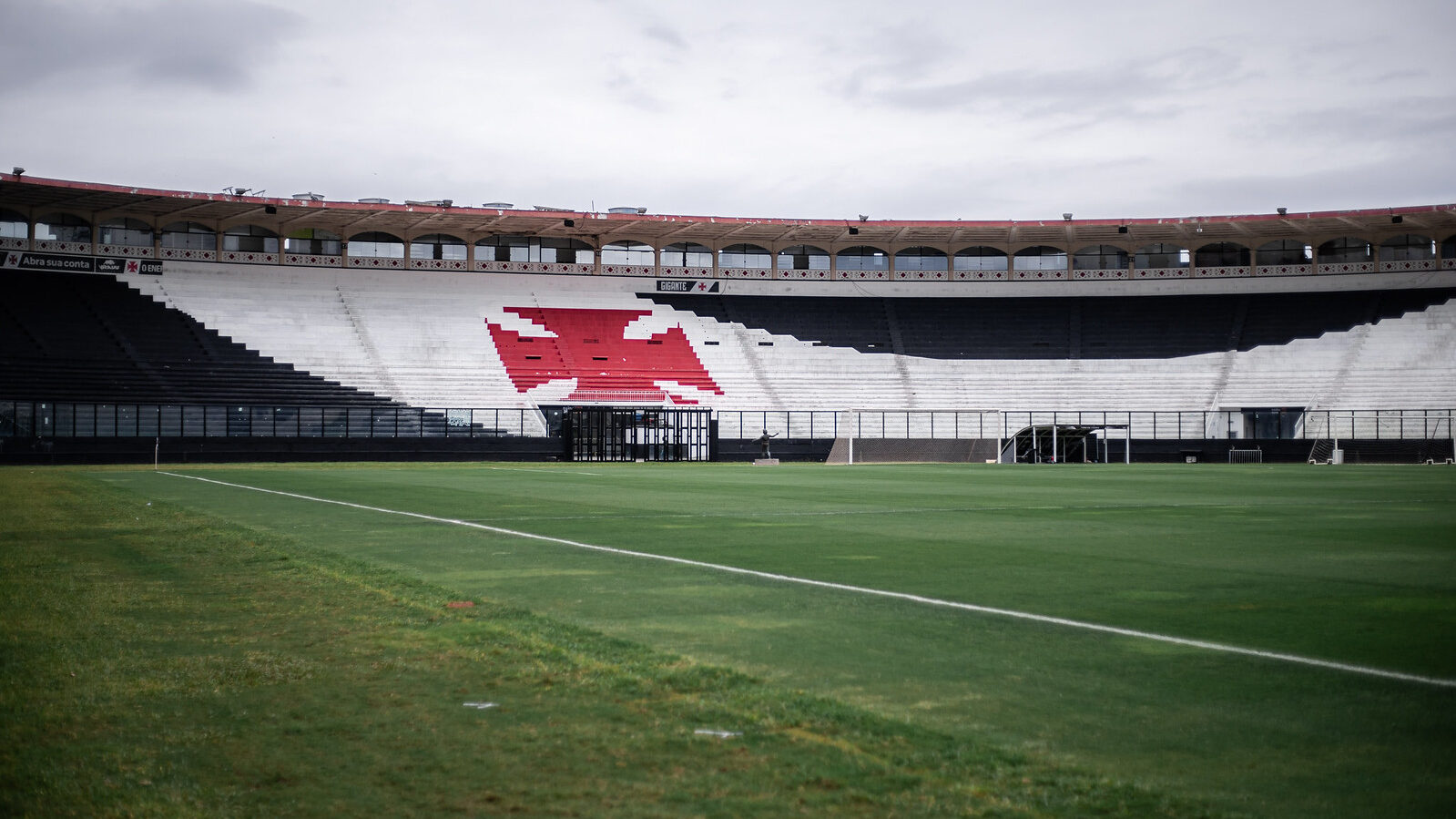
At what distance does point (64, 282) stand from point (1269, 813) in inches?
2392

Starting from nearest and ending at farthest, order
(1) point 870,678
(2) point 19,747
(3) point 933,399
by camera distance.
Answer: (2) point 19,747
(1) point 870,678
(3) point 933,399

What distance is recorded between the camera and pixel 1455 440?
4806 cm

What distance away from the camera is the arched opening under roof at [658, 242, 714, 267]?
65.6m

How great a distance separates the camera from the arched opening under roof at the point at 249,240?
5975 cm

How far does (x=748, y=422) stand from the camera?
53125 mm

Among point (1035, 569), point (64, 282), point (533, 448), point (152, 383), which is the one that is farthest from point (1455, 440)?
point (64, 282)

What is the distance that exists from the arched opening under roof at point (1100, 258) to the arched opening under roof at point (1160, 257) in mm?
746

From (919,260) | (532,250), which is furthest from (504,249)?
(919,260)

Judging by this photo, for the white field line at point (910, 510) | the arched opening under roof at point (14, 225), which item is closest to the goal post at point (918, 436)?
the white field line at point (910, 510)

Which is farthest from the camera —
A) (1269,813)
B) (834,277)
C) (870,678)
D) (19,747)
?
(834,277)

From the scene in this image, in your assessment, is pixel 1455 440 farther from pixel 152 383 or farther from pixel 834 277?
pixel 152 383

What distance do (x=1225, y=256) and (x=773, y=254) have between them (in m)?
25.3

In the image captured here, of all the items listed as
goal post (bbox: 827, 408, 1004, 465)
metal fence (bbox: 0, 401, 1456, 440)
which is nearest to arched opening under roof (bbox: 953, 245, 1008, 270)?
metal fence (bbox: 0, 401, 1456, 440)

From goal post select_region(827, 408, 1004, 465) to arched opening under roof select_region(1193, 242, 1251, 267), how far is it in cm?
1936
